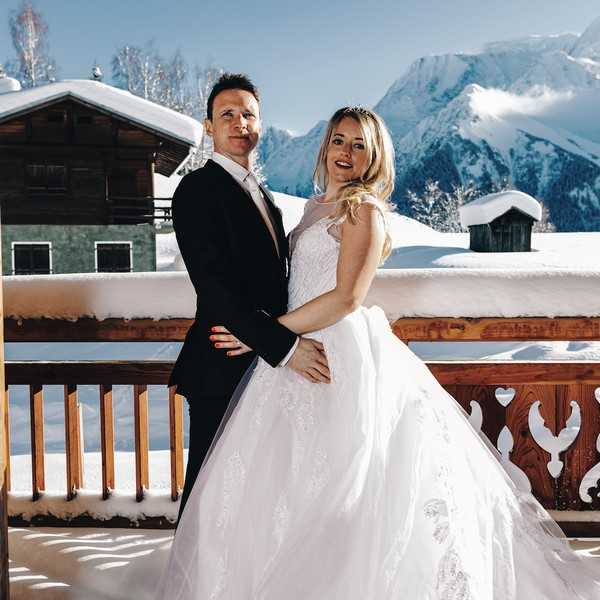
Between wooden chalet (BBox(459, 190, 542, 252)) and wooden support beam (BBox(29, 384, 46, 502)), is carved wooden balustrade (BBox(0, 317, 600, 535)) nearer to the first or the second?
wooden support beam (BBox(29, 384, 46, 502))

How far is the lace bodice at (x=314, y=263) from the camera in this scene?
192 cm

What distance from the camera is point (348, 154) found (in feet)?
6.52

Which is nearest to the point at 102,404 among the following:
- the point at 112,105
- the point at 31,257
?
the point at 112,105

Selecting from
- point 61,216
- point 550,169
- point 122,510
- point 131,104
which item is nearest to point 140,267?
point 61,216

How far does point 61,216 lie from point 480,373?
20.9 metres

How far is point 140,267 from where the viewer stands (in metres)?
22.4

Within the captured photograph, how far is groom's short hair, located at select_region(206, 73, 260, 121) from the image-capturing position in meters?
2.09

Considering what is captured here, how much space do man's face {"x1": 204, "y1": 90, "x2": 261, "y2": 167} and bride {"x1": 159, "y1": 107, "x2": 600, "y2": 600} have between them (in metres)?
0.26

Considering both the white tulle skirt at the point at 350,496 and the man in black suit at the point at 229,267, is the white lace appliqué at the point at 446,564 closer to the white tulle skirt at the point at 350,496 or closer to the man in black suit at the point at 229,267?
the white tulle skirt at the point at 350,496

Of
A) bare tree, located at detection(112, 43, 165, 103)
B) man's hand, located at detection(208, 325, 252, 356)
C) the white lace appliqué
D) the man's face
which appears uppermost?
bare tree, located at detection(112, 43, 165, 103)

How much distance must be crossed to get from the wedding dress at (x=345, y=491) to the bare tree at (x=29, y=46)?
39863mm

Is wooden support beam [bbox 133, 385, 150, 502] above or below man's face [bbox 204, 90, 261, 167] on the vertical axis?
below

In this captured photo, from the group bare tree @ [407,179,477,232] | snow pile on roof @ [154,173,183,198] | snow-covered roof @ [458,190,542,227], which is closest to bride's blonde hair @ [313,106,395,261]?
snow-covered roof @ [458,190,542,227]

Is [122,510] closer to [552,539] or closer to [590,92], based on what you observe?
[552,539]
